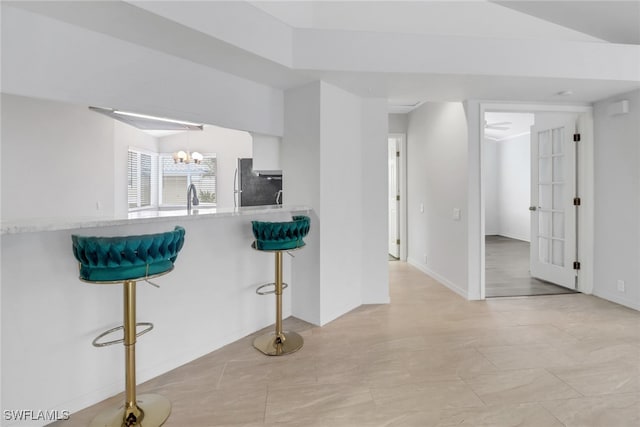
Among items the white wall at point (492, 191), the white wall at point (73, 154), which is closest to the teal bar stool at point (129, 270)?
the white wall at point (73, 154)

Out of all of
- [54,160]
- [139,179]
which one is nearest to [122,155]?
[139,179]

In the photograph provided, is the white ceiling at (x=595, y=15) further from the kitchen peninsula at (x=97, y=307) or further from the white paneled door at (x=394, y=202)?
the kitchen peninsula at (x=97, y=307)

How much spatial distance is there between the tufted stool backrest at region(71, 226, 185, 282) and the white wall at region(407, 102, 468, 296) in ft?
10.8

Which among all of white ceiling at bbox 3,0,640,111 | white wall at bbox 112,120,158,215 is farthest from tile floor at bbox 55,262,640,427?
white wall at bbox 112,120,158,215

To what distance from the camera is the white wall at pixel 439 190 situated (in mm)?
3799

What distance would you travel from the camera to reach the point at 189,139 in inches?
156

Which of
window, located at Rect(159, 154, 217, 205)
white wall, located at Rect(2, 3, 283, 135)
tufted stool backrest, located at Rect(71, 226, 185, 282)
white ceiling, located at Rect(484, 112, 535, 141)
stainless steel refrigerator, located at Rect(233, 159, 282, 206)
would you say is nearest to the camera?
tufted stool backrest, located at Rect(71, 226, 185, 282)

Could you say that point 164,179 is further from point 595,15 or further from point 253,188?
point 595,15

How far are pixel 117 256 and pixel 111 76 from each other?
1.30 m

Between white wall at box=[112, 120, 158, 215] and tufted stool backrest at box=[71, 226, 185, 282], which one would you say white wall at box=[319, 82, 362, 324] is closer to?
tufted stool backrest at box=[71, 226, 185, 282]

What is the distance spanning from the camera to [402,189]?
5566 millimetres

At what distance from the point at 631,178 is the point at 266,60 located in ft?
12.7

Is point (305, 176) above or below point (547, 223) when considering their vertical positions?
above

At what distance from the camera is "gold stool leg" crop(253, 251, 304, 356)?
246 cm
